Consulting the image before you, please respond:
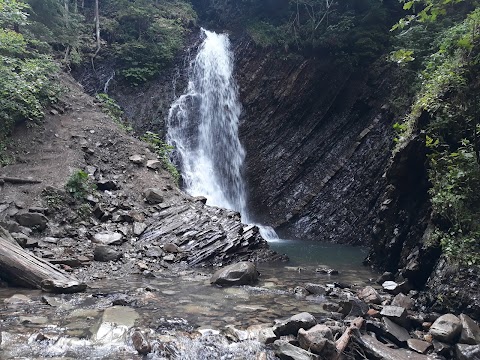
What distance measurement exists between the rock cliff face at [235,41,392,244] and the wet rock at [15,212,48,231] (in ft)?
37.7

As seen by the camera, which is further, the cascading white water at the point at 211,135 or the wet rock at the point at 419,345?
the cascading white water at the point at 211,135

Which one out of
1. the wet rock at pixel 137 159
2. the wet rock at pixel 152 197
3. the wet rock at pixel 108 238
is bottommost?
the wet rock at pixel 108 238

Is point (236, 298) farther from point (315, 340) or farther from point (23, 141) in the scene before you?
point (23, 141)

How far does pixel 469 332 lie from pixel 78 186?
384 inches

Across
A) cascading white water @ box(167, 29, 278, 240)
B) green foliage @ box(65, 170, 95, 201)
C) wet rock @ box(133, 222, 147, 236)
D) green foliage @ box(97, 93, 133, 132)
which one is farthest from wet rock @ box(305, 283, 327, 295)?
green foliage @ box(97, 93, 133, 132)

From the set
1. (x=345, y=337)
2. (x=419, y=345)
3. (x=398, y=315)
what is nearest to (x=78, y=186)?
(x=345, y=337)

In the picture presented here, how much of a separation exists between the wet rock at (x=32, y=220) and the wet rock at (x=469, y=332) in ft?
28.8

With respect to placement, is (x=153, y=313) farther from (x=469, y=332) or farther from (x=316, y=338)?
(x=469, y=332)

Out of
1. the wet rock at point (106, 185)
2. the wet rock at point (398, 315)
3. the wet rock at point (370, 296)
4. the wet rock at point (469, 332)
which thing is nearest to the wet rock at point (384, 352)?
the wet rock at point (469, 332)

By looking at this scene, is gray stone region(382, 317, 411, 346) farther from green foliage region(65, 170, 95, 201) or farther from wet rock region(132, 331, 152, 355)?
green foliage region(65, 170, 95, 201)

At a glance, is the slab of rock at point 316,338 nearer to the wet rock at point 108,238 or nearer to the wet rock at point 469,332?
the wet rock at point 469,332

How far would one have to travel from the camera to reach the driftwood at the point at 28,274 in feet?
22.2

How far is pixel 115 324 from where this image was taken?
5.30 metres

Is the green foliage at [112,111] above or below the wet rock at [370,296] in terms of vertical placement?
above
